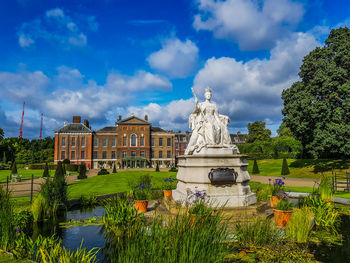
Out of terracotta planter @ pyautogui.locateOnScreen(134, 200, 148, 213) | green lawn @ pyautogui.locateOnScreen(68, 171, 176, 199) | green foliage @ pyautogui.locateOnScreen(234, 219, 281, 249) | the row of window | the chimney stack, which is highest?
the chimney stack

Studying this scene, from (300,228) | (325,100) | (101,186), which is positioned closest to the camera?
(300,228)

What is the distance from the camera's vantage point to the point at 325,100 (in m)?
23.9

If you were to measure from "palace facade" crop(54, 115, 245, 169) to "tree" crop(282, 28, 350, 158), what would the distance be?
35.5m

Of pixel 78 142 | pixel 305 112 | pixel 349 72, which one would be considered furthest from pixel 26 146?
pixel 349 72

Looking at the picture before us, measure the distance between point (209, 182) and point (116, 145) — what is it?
1977 inches

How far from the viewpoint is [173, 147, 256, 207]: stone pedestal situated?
292 inches

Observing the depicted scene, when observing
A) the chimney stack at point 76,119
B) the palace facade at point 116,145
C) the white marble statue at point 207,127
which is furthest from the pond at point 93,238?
the chimney stack at point 76,119

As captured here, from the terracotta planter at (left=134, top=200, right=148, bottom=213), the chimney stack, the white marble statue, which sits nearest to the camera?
the terracotta planter at (left=134, top=200, right=148, bottom=213)

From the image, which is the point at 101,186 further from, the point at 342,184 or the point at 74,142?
the point at 74,142

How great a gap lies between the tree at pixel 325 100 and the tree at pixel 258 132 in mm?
37802

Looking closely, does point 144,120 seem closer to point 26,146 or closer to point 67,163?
point 67,163

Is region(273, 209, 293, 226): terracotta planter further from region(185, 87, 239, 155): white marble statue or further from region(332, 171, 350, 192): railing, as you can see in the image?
region(332, 171, 350, 192): railing

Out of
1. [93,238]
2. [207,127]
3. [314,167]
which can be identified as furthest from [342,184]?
[93,238]

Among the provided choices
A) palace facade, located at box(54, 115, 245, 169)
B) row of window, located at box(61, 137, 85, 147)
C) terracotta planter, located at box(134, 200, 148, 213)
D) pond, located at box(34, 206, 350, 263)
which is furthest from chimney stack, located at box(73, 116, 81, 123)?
terracotta planter, located at box(134, 200, 148, 213)
